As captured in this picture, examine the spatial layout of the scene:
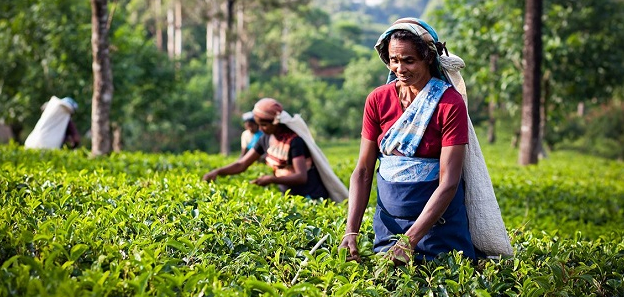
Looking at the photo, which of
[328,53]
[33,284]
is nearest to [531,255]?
[33,284]

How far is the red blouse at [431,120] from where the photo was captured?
286 centimetres

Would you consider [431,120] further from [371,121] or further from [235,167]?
[235,167]

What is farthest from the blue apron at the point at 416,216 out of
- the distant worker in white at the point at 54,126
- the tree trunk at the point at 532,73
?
the tree trunk at the point at 532,73

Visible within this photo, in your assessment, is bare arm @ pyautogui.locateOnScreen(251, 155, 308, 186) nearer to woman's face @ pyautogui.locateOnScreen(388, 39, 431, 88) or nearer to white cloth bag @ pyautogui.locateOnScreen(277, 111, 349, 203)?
white cloth bag @ pyautogui.locateOnScreen(277, 111, 349, 203)

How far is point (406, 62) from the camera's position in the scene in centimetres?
296

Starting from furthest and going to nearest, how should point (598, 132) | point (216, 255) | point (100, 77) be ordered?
1. point (598, 132)
2. point (100, 77)
3. point (216, 255)

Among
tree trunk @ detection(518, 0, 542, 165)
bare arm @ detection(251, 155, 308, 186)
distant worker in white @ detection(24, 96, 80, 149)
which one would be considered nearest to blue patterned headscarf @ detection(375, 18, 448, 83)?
bare arm @ detection(251, 155, 308, 186)

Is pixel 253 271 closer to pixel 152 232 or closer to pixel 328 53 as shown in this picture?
pixel 152 232

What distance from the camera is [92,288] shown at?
218 cm

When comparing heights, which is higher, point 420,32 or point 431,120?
point 420,32

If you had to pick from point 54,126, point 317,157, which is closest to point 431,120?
point 317,157

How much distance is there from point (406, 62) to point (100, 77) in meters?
6.55

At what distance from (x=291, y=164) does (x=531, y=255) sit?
281 centimetres

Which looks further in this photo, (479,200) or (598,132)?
(598,132)
